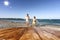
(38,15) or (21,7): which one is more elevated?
(21,7)

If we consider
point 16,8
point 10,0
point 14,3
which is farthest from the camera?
point 16,8

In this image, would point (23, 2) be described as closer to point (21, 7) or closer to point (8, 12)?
point (21, 7)

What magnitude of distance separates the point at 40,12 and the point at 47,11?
507 mm

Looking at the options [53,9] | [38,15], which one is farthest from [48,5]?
[38,15]

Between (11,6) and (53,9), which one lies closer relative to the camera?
(11,6)

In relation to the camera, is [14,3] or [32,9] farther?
[32,9]

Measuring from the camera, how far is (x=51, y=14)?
9.62 metres

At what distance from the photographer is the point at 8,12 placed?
9.33 metres

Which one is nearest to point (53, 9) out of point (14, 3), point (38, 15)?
point (38, 15)

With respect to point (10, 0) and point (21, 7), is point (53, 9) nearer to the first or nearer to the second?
point (21, 7)

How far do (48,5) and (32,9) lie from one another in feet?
3.70

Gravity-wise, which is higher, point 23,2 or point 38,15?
point 23,2

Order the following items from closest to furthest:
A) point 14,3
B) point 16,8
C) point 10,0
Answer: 1. point 10,0
2. point 14,3
3. point 16,8

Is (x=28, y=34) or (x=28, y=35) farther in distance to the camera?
(x=28, y=34)
